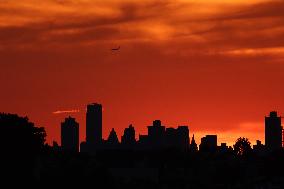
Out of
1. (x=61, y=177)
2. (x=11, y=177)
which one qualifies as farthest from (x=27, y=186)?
(x=61, y=177)

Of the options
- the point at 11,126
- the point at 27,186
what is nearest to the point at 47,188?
the point at 27,186

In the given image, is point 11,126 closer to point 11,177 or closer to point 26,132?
point 26,132

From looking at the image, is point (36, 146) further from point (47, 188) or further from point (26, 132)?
point (47, 188)

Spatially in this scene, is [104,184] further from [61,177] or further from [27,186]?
[27,186]

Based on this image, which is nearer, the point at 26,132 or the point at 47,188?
the point at 47,188

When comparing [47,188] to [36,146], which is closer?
[47,188]
